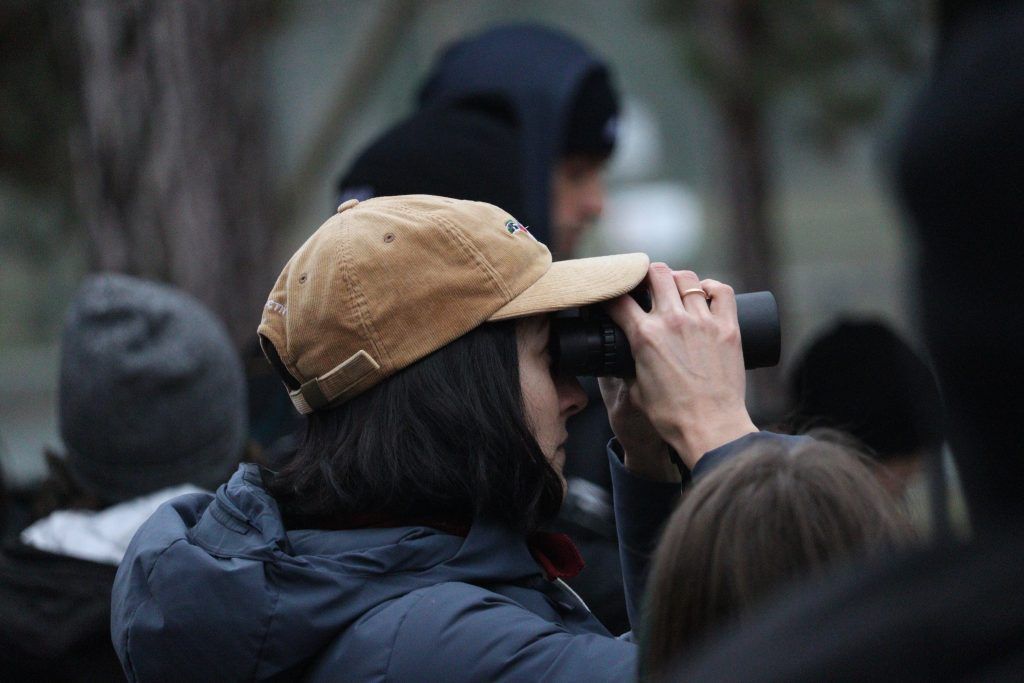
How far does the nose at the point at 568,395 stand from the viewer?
1685 mm

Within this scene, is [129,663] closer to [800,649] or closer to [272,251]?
[800,649]

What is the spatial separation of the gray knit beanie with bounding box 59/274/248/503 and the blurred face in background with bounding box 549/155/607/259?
95cm

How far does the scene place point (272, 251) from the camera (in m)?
3.97

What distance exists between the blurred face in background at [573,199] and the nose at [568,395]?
129 centimetres

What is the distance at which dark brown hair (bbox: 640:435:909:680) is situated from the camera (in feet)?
3.58

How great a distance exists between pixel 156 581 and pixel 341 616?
0.73 feet

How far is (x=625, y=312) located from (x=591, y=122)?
1.66 metres

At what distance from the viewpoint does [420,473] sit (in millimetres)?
1543

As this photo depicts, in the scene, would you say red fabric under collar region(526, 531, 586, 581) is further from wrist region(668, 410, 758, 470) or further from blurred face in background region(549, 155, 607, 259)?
blurred face in background region(549, 155, 607, 259)

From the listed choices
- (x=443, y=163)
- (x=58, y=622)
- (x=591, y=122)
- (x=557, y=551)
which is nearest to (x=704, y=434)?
(x=557, y=551)

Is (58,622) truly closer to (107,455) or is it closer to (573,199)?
(107,455)

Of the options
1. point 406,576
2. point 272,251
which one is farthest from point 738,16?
point 406,576

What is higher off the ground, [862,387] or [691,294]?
[691,294]

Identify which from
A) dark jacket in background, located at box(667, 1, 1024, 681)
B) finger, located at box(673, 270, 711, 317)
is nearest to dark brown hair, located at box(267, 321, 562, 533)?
finger, located at box(673, 270, 711, 317)
